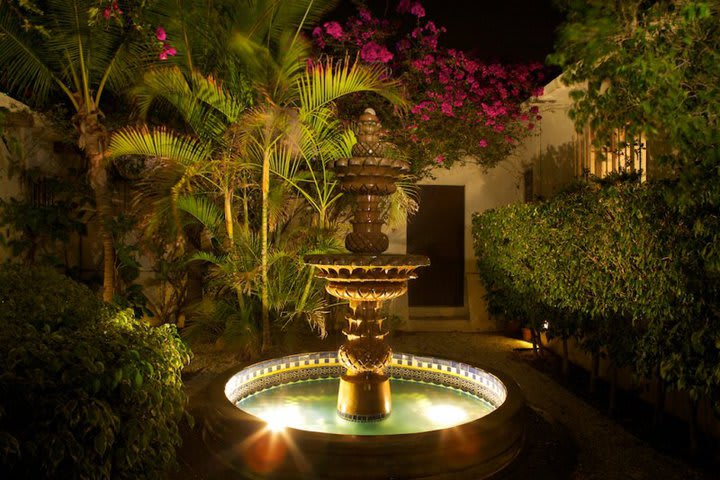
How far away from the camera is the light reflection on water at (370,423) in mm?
4820

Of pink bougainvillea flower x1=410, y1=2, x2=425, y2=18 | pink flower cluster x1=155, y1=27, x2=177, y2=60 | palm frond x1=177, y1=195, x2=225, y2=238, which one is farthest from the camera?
pink bougainvillea flower x1=410, y1=2, x2=425, y2=18

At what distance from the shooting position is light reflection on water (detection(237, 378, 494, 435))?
4820 mm

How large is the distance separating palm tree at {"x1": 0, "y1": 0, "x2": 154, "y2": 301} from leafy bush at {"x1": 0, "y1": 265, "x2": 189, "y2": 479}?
547 centimetres

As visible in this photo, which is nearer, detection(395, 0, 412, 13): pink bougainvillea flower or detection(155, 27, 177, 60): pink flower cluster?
detection(155, 27, 177, 60): pink flower cluster

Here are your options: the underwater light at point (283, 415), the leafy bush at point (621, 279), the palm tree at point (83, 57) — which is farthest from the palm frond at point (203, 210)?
the leafy bush at point (621, 279)

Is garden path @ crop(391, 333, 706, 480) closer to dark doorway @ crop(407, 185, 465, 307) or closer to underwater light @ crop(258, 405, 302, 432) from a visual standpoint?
underwater light @ crop(258, 405, 302, 432)

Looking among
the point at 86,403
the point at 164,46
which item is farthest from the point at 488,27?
the point at 86,403

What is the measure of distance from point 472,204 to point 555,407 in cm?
529

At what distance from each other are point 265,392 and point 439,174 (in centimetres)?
610

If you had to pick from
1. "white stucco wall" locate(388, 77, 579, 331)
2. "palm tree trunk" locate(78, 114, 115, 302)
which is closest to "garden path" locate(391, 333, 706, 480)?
"white stucco wall" locate(388, 77, 579, 331)

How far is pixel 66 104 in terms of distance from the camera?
392 inches

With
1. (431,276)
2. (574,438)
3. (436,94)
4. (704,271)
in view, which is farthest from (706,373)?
(431,276)

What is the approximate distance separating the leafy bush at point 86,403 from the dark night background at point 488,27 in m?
9.36

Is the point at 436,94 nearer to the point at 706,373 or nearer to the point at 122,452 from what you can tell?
the point at 706,373
